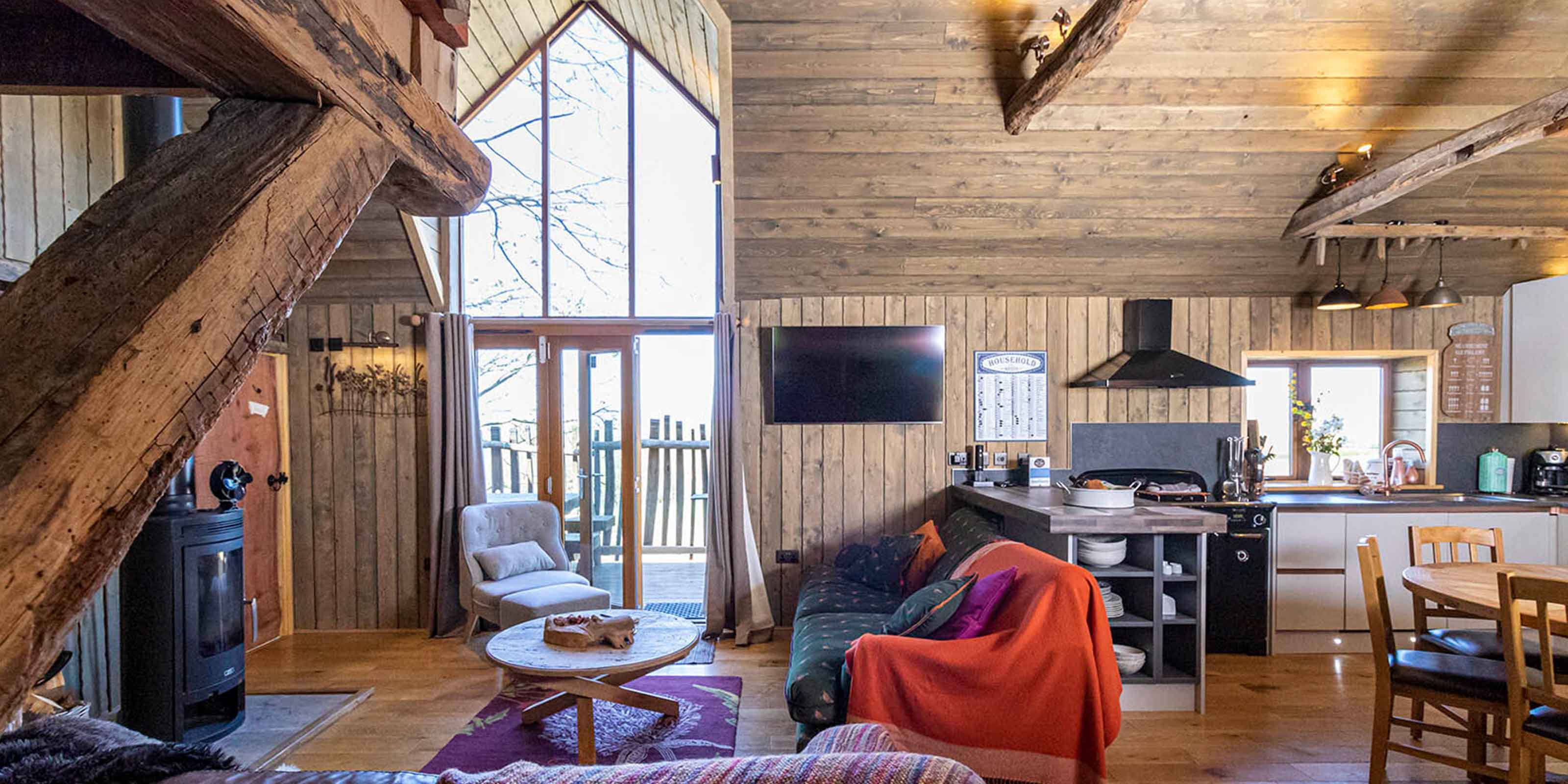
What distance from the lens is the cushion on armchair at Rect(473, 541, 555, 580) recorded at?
4.20 meters

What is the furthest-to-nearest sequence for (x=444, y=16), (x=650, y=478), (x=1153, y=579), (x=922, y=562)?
(x=650, y=478), (x=922, y=562), (x=1153, y=579), (x=444, y=16)

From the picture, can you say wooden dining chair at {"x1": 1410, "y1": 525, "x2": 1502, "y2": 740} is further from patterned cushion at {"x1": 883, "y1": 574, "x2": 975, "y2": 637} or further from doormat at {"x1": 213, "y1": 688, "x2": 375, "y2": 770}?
doormat at {"x1": 213, "y1": 688, "x2": 375, "y2": 770}

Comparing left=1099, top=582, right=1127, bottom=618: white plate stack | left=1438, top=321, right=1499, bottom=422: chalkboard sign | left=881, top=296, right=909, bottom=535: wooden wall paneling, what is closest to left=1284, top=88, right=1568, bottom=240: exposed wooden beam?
left=1438, top=321, right=1499, bottom=422: chalkboard sign

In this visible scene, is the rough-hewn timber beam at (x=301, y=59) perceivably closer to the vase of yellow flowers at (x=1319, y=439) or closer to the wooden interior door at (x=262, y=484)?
the wooden interior door at (x=262, y=484)

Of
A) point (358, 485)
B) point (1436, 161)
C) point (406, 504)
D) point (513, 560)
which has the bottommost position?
point (513, 560)

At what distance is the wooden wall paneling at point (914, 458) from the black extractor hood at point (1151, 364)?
107 centimetres

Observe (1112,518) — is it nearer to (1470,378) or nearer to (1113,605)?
(1113,605)

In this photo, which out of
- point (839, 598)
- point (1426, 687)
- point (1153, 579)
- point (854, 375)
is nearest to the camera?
point (1426, 687)

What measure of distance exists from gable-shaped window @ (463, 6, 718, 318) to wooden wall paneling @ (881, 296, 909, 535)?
120 centimetres

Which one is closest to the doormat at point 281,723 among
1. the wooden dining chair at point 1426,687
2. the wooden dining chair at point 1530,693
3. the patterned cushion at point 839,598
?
the patterned cushion at point 839,598

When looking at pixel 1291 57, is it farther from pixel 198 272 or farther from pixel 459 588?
pixel 459 588

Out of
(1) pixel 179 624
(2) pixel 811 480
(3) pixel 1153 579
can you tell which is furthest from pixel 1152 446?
(1) pixel 179 624

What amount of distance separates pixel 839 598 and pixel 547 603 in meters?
1.52

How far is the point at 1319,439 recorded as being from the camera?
479cm
